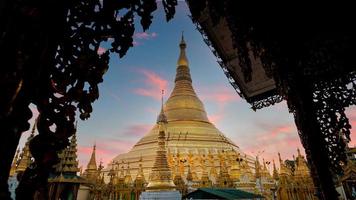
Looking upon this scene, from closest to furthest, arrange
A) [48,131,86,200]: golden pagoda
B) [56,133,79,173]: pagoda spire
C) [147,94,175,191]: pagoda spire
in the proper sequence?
[48,131,86,200]: golden pagoda, [56,133,79,173]: pagoda spire, [147,94,175,191]: pagoda spire

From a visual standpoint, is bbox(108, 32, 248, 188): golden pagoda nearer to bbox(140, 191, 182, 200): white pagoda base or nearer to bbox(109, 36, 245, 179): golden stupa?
bbox(109, 36, 245, 179): golden stupa

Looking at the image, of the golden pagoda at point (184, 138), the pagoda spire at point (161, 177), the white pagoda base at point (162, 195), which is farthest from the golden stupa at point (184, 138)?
→ the white pagoda base at point (162, 195)

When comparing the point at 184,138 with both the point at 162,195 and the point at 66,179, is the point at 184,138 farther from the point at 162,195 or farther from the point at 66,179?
the point at 66,179

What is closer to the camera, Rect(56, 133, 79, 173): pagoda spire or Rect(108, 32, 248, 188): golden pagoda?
Rect(56, 133, 79, 173): pagoda spire

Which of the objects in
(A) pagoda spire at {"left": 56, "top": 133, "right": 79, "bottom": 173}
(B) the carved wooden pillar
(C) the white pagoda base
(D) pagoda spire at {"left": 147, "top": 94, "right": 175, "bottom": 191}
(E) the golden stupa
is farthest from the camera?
(E) the golden stupa

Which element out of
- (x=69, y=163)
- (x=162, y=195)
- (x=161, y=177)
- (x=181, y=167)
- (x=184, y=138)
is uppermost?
(x=184, y=138)

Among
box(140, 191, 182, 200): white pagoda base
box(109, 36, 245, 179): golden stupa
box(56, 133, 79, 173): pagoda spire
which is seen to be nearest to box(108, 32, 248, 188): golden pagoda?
box(109, 36, 245, 179): golden stupa

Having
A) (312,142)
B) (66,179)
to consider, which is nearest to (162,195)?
(66,179)

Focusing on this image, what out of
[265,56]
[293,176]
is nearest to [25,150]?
[265,56]

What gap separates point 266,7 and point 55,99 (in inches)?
136

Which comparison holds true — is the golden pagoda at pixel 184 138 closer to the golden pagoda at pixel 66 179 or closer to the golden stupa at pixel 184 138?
the golden stupa at pixel 184 138

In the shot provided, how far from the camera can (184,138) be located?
29625 millimetres

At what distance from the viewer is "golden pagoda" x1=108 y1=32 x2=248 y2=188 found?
25.9m

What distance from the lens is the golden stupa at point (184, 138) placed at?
26.2 metres
